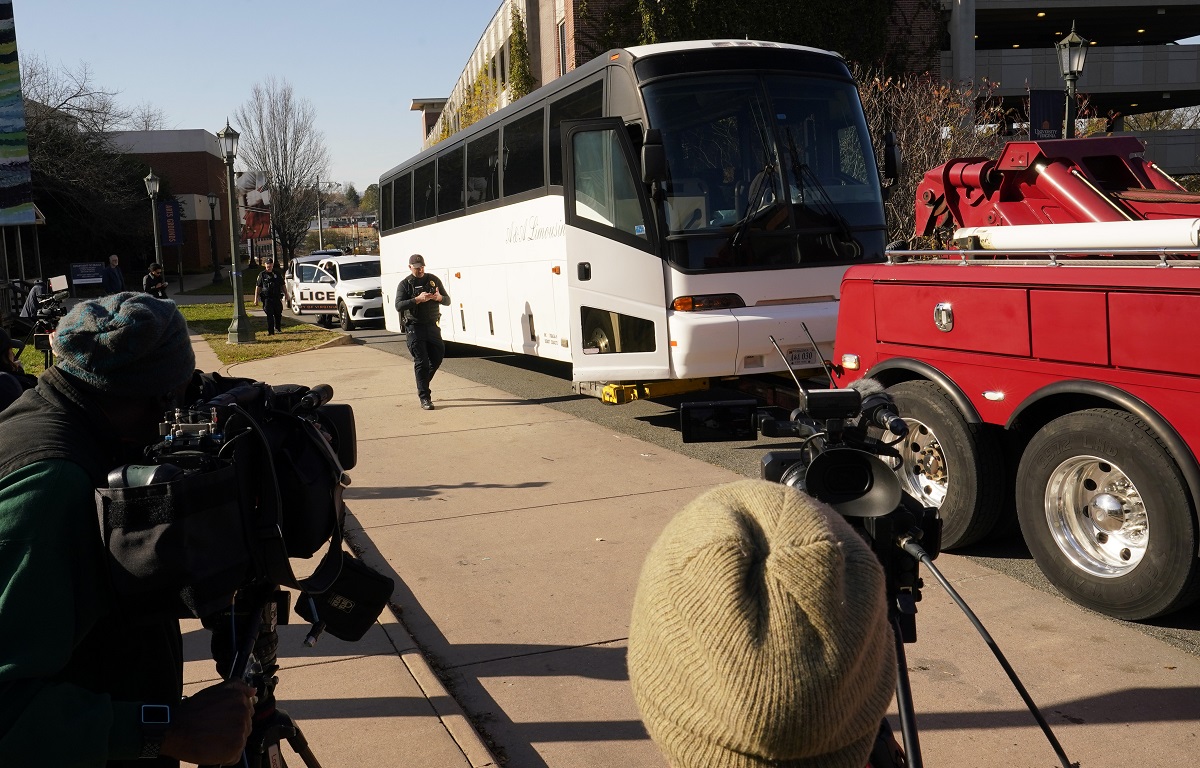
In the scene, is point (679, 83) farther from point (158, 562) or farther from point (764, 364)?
point (158, 562)

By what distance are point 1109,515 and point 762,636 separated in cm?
442

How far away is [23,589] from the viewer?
5.86ft

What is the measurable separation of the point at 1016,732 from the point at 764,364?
588 cm

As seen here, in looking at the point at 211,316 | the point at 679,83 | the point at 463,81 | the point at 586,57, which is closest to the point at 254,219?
the point at 463,81

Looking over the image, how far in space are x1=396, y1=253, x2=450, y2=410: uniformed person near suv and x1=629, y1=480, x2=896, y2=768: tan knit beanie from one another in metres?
11.5

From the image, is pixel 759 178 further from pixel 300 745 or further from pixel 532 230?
pixel 300 745

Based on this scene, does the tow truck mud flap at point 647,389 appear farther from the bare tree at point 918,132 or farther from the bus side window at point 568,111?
the bare tree at point 918,132

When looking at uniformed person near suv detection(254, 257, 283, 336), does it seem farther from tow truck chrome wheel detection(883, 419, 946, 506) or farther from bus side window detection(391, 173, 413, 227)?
tow truck chrome wheel detection(883, 419, 946, 506)

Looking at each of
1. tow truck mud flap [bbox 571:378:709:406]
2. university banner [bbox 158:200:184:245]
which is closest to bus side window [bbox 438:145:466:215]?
tow truck mud flap [bbox 571:378:709:406]

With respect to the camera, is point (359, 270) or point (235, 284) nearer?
point (235, 284)

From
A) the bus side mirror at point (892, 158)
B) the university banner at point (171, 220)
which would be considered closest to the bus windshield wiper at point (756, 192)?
the bus side mirror at point (892, 158)

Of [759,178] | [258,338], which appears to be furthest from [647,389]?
[258,338]

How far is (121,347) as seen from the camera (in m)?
2.09

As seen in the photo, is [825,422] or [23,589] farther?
[825,422]
